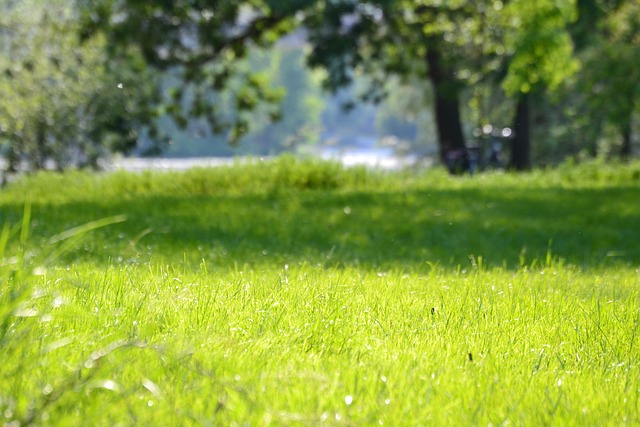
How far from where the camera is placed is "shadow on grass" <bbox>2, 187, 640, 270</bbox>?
27.1ft

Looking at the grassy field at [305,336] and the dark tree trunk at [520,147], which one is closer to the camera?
the grassy field at [305,336]

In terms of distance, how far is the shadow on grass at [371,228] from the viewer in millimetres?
8250

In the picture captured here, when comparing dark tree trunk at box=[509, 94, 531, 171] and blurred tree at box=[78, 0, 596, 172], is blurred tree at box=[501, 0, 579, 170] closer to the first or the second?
blurred tree at box=[78, 0, 596, 172]

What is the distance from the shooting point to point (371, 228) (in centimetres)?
1055

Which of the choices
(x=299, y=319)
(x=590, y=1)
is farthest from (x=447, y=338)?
(x=590, y=1)

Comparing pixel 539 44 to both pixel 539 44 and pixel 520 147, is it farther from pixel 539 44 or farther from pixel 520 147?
pixel 520 147

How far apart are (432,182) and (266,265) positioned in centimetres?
870

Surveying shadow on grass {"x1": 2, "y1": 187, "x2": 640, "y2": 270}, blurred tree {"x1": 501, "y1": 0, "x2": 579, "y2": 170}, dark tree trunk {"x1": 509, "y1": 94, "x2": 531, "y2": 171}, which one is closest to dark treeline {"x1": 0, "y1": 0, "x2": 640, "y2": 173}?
dark tree trunk {"x1": 509, "y1": 94, "x2": 531, "y2": 171}

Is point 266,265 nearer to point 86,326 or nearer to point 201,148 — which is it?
point 86,326

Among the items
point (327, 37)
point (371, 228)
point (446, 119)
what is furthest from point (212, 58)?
point (371, 228)

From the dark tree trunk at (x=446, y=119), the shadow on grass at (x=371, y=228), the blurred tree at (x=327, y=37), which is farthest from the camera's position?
the dark tree trunk at (x=446, y=119)

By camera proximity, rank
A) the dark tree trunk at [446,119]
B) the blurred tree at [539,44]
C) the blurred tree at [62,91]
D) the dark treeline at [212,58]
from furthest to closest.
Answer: the dark tree trunk at [446,119], the blurred tree at [62,91], the dark treeline at [212,58], the blurred tree at [539,44]

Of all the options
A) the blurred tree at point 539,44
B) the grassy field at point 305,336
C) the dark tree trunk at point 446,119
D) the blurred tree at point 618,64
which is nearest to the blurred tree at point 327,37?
the dark tree trunk at point 446,119

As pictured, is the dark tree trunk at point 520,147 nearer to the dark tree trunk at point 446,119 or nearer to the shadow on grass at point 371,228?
the dark tree trunk at point 446,119
